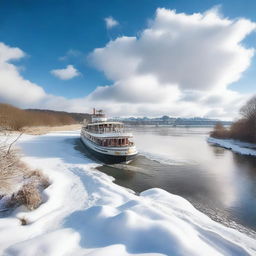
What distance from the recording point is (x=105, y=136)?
20859 millimetres

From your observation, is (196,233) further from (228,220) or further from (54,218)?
(54,218)

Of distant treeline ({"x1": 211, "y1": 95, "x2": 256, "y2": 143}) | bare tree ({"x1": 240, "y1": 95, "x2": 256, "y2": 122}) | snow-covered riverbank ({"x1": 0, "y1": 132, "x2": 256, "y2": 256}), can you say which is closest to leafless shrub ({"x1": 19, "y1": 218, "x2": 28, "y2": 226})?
snow-covered riverbank ({"x1": 0, "y1": 132, "x2": 256, "y2": 256})

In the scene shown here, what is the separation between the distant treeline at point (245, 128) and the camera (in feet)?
126

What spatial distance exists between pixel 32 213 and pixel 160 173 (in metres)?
11.4

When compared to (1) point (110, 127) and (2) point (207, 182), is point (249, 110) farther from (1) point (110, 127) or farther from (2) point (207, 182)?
(2) point (207, 182)

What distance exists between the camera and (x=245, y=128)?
40.2 m

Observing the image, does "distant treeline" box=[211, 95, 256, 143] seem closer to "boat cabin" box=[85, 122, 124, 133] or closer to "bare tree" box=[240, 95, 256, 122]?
"bare tree" box=[240, 95, 256, 122]

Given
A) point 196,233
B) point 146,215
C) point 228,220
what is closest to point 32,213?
point 146,215

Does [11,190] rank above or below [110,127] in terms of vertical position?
below

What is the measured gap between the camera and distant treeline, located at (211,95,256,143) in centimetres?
3852

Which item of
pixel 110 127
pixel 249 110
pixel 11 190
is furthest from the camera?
pixel 249 110

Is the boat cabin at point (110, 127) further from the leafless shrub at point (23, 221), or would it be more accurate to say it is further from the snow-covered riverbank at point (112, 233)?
the leafless shrub at point (23, 221)

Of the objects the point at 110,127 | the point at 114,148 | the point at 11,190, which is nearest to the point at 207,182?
the point at 114,148

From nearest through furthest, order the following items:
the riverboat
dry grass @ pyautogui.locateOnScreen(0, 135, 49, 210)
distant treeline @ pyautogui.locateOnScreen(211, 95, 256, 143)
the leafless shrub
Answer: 1. the leafless shrub
2. dry grass @ pyautogui.locateOnScreen(0, 135, 49, 210)
3. the riverboat
4. distant treeline @ pyautogui.locateOnScreen(211, 95, 256, 143)
